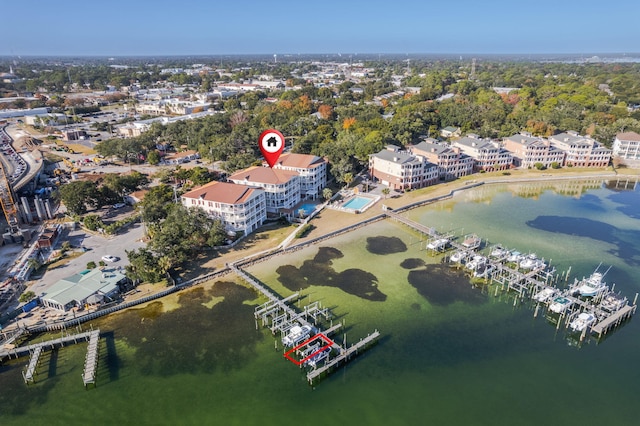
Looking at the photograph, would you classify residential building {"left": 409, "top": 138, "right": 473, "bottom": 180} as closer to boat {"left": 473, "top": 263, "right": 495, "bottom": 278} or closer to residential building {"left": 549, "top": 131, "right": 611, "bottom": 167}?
residential building {"left": 549, "top": 131, "right": 611, "bottom": 167}

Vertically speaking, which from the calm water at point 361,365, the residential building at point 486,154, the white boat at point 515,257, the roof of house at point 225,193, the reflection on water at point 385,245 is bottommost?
the calm water at point 361,365

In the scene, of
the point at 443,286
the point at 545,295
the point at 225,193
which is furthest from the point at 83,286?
the point at 545,295

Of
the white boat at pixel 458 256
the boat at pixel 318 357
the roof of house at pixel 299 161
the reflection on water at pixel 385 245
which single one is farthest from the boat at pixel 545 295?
the roof of house at pixel 299 161

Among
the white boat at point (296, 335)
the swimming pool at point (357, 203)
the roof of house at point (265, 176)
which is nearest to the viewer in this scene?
the white boat at point (296, 335)

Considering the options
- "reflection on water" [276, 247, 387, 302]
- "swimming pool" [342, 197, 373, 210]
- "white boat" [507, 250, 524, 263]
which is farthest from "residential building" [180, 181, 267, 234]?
"white boat" [507, 250, 524, 263]

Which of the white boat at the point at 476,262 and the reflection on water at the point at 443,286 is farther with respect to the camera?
the white boat at the point at 476,262

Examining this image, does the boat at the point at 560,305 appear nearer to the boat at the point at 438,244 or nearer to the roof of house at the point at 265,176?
the boat at the point at 438,244

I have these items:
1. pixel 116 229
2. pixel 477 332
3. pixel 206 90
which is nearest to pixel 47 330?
pixel 116 229
